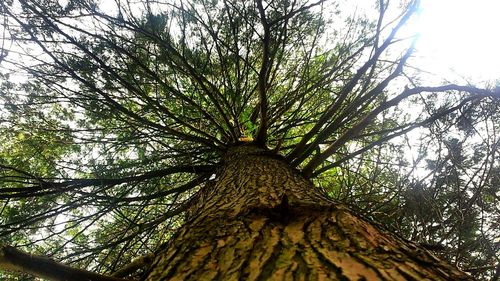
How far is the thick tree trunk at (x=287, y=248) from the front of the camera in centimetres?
95

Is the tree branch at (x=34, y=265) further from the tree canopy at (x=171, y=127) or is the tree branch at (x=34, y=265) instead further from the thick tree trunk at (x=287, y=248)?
the tree canopy at (x=171, y=127)

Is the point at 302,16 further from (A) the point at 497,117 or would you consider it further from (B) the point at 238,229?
(B) the point at 238,229

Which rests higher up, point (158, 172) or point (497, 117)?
point (497, 117)

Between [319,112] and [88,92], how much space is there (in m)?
3.10

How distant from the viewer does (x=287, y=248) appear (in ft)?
3.62

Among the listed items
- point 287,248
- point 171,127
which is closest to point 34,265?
point 287,248

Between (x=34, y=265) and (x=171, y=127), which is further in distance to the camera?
(x=171, y=127)

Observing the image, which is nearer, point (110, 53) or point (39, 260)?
point (39, 260)

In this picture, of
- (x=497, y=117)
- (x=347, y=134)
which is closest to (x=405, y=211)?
(x=347, y=134)

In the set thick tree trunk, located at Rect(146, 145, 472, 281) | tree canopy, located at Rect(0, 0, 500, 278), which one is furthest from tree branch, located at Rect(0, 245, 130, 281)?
tree canopy, located at Rect(0, 0, 500, 278)

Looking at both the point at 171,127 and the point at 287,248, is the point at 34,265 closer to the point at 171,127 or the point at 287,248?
the point at 287,248

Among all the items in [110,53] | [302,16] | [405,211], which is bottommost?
[405,211]

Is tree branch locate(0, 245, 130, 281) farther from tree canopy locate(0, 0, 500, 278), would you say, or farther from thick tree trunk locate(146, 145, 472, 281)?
tree canopy locate(0, 0, 500, 278)

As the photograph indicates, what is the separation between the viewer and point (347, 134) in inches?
110
